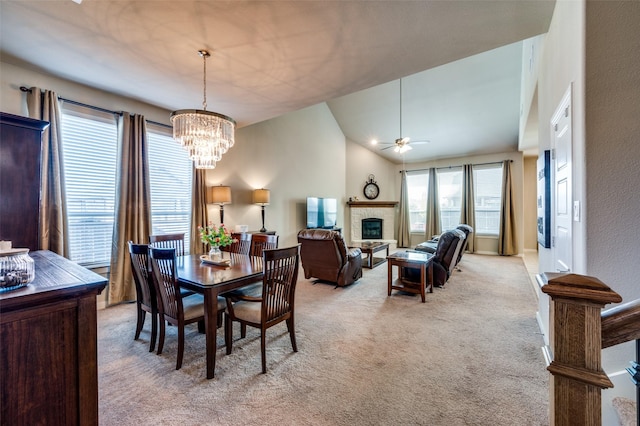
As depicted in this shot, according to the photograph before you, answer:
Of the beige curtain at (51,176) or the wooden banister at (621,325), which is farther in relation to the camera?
the beige curtain at (51,176)

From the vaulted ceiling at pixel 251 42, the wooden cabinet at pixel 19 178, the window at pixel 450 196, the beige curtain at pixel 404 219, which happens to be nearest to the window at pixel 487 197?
the window at pixel 450 196

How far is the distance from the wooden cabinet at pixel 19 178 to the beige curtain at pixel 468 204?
28.0 ft

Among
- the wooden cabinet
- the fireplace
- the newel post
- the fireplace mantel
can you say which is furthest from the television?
the newel post

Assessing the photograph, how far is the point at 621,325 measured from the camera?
2.37 ft

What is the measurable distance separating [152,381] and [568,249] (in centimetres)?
321

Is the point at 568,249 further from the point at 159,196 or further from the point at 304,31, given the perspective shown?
the point at 159,196

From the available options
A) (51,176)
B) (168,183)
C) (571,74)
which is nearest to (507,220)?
(571,74)

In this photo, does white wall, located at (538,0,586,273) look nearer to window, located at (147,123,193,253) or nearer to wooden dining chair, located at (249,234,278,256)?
wooden dining chair, located at (249,234,278,256)

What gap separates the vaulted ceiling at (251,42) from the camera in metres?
2.13

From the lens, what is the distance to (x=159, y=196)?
4.17 meters

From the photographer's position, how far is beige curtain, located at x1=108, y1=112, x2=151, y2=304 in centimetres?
361

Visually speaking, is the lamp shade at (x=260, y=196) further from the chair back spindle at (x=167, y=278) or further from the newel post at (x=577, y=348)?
the newel post at (x=577, y=348)

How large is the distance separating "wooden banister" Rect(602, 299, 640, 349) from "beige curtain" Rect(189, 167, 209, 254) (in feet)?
15.2

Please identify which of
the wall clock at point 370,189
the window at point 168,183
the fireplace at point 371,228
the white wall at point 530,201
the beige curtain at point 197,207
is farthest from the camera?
the wall clock at point 370,189
